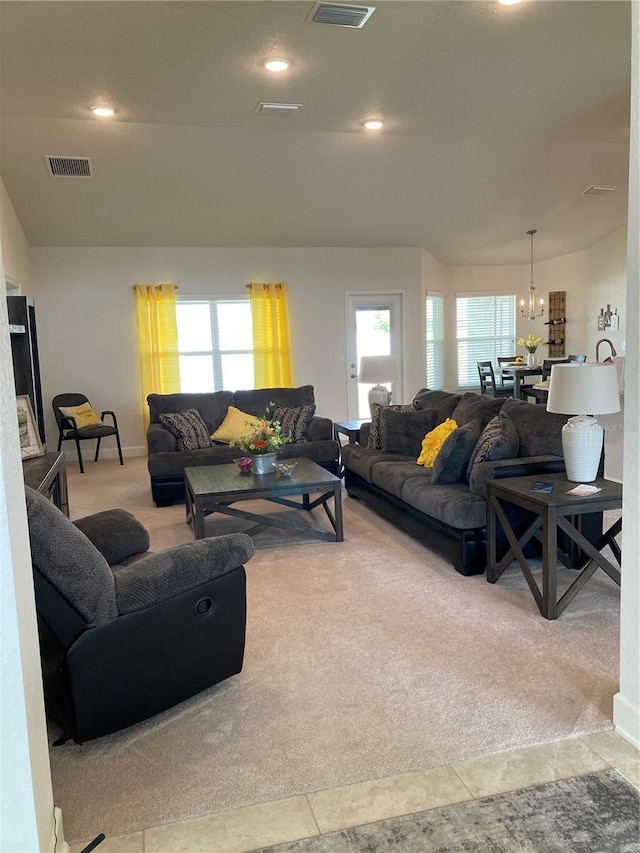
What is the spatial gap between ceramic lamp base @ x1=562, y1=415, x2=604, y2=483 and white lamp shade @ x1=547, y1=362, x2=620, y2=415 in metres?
0.13

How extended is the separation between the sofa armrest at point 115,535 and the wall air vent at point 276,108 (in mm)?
3452

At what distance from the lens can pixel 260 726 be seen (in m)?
2.23

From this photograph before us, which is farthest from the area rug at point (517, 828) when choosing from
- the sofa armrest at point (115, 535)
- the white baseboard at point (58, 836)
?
the sofa armrest at point (115, 535)

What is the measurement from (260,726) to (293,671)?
1.24ft

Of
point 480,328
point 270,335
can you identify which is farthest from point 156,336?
point 480,328

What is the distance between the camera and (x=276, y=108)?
192 inches

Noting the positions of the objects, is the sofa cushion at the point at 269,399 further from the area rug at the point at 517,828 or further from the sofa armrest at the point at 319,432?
the area rug at the point at 517,828

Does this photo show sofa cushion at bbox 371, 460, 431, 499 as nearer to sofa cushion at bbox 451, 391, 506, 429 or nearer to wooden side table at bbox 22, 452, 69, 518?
sofa cushion at bbox 451, 391, 506, 429

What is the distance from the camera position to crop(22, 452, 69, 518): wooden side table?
320cm

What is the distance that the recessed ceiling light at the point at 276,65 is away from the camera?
4047 millimetres

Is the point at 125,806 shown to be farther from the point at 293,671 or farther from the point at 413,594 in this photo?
the point at 413,594

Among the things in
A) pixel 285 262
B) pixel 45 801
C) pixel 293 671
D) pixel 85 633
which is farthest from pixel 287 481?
pixel 285 262

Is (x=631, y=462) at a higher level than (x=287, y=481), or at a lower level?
→ higher

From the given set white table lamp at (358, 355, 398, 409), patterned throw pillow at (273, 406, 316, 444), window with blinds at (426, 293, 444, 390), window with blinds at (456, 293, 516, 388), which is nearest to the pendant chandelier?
window with blinds at (456, 293, 516, 388)
